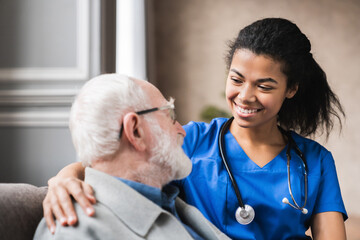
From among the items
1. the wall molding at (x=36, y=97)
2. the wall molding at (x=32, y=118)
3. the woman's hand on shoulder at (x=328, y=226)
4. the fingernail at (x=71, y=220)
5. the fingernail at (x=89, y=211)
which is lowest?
the woman's hand on shoulder at (x=328, y=226)

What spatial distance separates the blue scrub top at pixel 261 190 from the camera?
150 centimetres

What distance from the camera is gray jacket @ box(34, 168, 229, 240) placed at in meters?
1.00

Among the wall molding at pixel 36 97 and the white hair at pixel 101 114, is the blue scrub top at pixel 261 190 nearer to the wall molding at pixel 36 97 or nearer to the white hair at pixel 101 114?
the white hair at pixel 101 114

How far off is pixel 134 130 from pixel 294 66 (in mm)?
685

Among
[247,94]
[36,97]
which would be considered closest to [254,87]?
[247,94]

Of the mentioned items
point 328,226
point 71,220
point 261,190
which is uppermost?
point 71,220

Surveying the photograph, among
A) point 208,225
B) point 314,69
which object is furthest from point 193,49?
point 208,225

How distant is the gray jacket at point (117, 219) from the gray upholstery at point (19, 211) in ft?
0.20

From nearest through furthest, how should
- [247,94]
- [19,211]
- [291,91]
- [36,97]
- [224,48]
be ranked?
[19,211] → [247,94] → [291,91] → [36,97] → [224,48]

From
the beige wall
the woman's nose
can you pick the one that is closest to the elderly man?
the woman's nose

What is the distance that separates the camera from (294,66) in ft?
5.00

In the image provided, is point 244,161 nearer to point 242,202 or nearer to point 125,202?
point 242,202

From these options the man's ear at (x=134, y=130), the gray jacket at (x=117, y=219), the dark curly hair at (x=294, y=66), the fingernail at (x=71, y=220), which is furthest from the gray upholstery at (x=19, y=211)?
the dark curly hair at (x=294, y=66)

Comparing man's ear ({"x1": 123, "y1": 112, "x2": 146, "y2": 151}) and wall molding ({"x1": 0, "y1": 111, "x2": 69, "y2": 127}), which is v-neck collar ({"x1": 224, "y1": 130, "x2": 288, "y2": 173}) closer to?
man's ear ({"x1": 123, "y1": 112, "x2": 146, "y2": 151})
